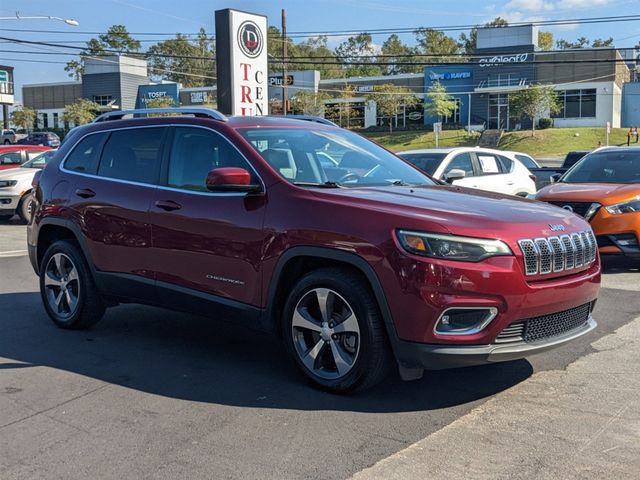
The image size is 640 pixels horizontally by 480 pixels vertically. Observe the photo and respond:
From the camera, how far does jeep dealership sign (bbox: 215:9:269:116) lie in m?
20.5

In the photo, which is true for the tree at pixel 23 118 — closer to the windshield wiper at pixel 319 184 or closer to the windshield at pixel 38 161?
the windshield at pixel 38 161

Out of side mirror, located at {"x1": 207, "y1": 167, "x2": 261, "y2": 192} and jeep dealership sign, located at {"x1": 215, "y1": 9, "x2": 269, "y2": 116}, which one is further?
jeep dealership sign, located at {"x1": 215, "y1": 9, "x2": 269, "y2": 116}

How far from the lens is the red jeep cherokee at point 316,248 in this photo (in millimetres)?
3980

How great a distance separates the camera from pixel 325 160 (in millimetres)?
5242

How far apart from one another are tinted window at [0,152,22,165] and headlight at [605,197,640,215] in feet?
49.4

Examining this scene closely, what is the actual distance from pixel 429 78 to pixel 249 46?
172 feet

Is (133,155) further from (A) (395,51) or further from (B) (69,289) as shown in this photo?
(A) (395,51)

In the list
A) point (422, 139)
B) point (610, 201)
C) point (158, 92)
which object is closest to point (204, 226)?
point (610, 201)

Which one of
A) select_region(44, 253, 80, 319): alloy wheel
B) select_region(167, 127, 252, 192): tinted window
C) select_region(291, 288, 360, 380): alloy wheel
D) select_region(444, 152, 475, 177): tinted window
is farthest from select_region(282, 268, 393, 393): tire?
select_region(444, 152, 475, 177): tinted window

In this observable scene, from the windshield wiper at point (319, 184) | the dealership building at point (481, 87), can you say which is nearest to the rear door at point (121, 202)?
the windshield wiper at point (319, 184)

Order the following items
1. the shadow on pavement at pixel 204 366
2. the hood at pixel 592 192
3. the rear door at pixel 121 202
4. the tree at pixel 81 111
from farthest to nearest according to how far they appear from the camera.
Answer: the tree at pixel 81 111, the hood at pixel 592 192, the rear door at pixel 121 202, the shadow on pavement at pixel 204 366

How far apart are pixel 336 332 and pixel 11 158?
1622 centimetres

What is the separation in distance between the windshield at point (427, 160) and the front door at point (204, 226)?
649cm

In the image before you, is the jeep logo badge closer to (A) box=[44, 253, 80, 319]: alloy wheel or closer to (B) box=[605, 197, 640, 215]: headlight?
(B) box=[605, 197, 640, 215]: headlight
